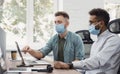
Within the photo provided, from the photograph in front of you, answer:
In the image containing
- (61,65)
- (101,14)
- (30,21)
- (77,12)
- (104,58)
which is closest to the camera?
(104,58)

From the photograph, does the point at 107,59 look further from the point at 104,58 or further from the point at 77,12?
the point at 77,12

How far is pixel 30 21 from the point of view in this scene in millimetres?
5031

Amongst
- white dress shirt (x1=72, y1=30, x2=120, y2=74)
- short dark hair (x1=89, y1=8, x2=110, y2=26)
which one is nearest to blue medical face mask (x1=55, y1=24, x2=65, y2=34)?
short dark hair (x1=89, y1=8, x2=110, y2=26)

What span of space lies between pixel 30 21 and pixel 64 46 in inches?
75.5

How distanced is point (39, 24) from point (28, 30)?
0.24 m

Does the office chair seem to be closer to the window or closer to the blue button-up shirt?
the blue button-up shirt

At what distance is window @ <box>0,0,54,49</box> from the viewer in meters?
5.00

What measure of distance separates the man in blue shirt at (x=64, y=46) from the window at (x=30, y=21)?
1691mm

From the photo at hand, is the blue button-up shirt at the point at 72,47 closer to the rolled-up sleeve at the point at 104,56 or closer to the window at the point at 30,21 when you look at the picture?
the rolled-up sleeve at the point at 104,56

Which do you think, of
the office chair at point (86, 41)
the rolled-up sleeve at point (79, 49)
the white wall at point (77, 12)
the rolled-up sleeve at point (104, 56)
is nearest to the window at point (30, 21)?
the white wall at point (77, 12)

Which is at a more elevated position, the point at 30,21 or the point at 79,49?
the point at 30,21

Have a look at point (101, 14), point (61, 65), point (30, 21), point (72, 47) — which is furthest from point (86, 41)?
point (30, 21)

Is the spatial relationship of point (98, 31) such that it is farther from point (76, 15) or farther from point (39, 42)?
point (39, 42)

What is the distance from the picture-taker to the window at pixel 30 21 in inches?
197
